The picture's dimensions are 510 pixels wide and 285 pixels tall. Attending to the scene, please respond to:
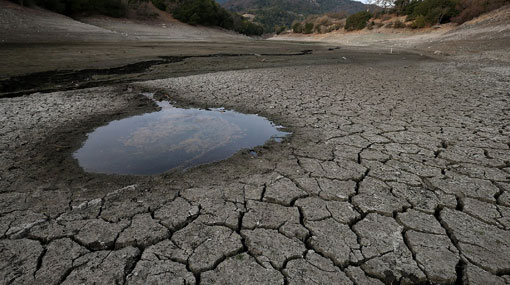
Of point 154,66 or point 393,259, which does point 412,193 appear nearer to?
point 393,259

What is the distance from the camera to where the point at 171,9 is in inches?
1421

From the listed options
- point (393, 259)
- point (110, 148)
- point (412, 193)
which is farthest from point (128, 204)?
point (412, 193)

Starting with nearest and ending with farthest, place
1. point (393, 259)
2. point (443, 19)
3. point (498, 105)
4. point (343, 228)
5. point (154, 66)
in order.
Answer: point (393, 259)
point (343, 228)
point (498, 105)
point (154, 66)
point (443, 19)

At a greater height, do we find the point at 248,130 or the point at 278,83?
the point at 278,83

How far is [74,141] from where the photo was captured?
3.01 meters

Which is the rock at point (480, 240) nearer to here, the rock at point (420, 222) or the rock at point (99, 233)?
the rock at point (420, 222)

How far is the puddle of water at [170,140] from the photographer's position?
2.57 metres

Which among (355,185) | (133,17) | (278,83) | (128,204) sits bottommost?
(128,204)

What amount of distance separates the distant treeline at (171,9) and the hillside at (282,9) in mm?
33830

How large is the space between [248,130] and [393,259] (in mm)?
2355

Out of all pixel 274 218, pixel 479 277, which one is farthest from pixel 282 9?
pixel 479 277

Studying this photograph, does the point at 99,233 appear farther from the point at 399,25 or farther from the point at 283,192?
the point at 399,25

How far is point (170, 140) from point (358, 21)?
3769cm

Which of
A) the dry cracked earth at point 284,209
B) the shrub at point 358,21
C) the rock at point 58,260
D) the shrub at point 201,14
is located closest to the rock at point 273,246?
the dry cracked earth at point 284,209
